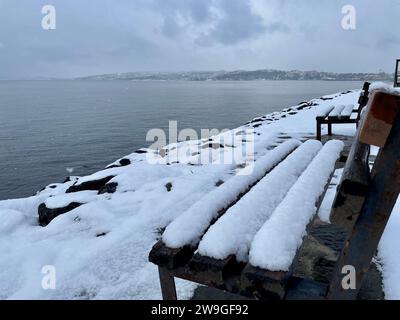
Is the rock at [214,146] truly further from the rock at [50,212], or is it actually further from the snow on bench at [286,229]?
the snow on bench at [286,229]

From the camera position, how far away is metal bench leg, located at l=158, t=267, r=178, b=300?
233cm

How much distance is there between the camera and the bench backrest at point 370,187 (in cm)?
151

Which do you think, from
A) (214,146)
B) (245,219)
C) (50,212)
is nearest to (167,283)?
(245,219)

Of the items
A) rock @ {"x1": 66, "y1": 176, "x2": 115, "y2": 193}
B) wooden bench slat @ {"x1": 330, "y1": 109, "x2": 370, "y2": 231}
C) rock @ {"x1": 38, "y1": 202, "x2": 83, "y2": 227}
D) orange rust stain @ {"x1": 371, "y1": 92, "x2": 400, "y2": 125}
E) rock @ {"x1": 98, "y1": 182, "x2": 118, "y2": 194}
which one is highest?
orange rust stain @ {"x1": 371, "y1": 92, "x2": 400, "y2": 125}

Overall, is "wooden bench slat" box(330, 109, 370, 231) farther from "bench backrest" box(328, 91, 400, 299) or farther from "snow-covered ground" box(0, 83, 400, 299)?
"snow-covered ground" box(0, 83, 400, 299)

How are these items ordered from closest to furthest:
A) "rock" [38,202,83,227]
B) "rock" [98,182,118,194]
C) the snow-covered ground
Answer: the snow-covered ground, "rock" [38,202,83,227], "rock" [98,182,118,194]

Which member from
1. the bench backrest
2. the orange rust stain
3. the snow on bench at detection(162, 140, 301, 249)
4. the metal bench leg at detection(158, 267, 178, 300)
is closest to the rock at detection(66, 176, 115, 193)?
the snow on bench at detection(162, 140, 301, 249)

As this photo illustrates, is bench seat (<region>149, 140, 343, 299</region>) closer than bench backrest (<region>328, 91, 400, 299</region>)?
No

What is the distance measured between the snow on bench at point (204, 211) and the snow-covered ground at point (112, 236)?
0.03 metres

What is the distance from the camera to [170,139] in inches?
1227

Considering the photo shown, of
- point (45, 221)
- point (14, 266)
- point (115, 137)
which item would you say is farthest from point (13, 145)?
point (14, 266)

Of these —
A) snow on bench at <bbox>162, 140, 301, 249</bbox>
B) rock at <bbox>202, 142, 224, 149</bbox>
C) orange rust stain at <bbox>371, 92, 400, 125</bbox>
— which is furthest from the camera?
rock at <bbox>202, 142, 224, 149</bbox>
